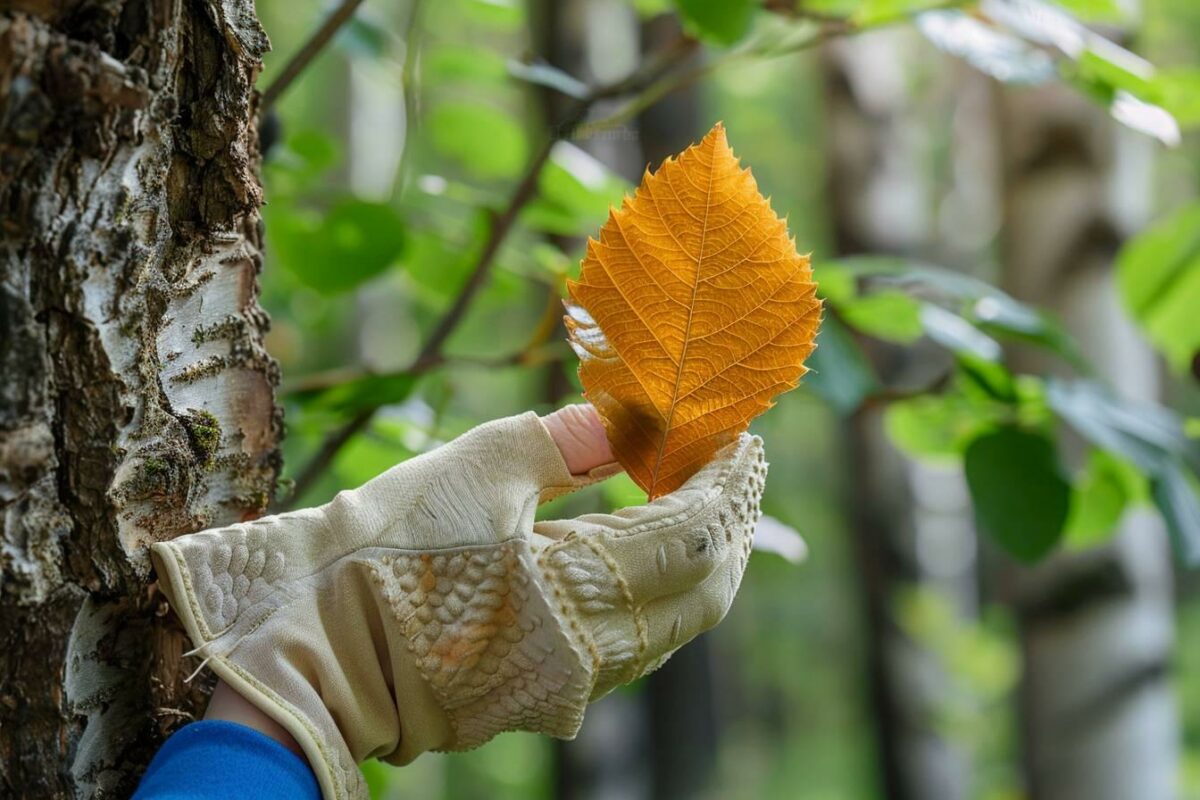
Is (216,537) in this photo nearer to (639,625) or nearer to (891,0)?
(639,625)

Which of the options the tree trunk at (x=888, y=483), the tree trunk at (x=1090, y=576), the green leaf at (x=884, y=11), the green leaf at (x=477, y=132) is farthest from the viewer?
the tree trunk at (x=888, y=483)

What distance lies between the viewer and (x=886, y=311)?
1.08m

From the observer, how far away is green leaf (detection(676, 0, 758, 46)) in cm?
94

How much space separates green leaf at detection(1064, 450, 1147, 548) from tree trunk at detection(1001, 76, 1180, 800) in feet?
1.57

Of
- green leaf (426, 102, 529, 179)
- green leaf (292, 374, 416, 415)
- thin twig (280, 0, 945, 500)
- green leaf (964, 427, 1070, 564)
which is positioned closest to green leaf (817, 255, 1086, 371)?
green leaf (964, 427, 1070, 564)

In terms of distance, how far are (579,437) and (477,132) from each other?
35.5 inches

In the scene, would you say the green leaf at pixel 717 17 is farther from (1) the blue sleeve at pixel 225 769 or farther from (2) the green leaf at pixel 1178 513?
(1) the blue sleeve at pixel 225 769

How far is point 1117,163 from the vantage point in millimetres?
1666

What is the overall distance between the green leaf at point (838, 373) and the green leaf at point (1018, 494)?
0.36 feet

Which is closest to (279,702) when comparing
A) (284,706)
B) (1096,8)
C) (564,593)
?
(284,706)

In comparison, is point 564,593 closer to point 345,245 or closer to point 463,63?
point 345,245

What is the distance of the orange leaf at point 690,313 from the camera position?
1.77ft

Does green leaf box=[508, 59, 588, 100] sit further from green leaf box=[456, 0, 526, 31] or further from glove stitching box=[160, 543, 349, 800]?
glove stitching box=[160, 543, 349, 800]

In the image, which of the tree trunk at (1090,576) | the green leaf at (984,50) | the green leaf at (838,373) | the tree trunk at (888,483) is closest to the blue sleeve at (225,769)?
the green leaf at (838,373)
